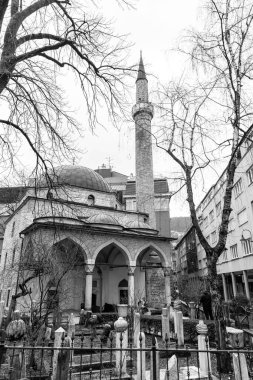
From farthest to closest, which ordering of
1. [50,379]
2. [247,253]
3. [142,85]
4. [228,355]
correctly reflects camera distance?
[142,85] → [247,253] → [228,355] → [50,379]

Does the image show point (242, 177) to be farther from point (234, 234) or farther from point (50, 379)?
point (50, 379)

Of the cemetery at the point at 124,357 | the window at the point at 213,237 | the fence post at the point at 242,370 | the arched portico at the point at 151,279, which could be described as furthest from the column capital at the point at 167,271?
the fence post at the point at 242,370

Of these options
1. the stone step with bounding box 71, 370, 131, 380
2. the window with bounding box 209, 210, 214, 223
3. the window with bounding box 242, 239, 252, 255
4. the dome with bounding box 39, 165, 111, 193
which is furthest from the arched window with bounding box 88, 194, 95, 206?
the stone step with bounding box 71, 370, 131, 380

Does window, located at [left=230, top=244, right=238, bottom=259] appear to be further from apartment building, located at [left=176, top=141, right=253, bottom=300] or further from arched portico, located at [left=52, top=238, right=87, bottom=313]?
arched portico, located at [left=52, top=238, right=87, bottom=313]

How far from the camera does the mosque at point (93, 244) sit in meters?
13.8

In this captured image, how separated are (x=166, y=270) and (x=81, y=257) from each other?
221 inches

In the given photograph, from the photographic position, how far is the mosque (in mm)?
13805

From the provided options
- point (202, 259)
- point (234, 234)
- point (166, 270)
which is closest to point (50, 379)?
point (166, 270)

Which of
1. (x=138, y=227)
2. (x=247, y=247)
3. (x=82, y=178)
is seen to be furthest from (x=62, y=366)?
(x=82, y=178)

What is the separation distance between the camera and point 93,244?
16078mm

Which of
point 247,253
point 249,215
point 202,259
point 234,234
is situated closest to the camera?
point 249,215

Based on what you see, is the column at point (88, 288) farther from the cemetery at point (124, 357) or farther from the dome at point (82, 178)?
the dome at point (82, 178)

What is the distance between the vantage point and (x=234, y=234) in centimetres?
2083

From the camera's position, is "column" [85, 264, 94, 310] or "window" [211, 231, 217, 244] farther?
"window" [211, 231, 217, 244]
